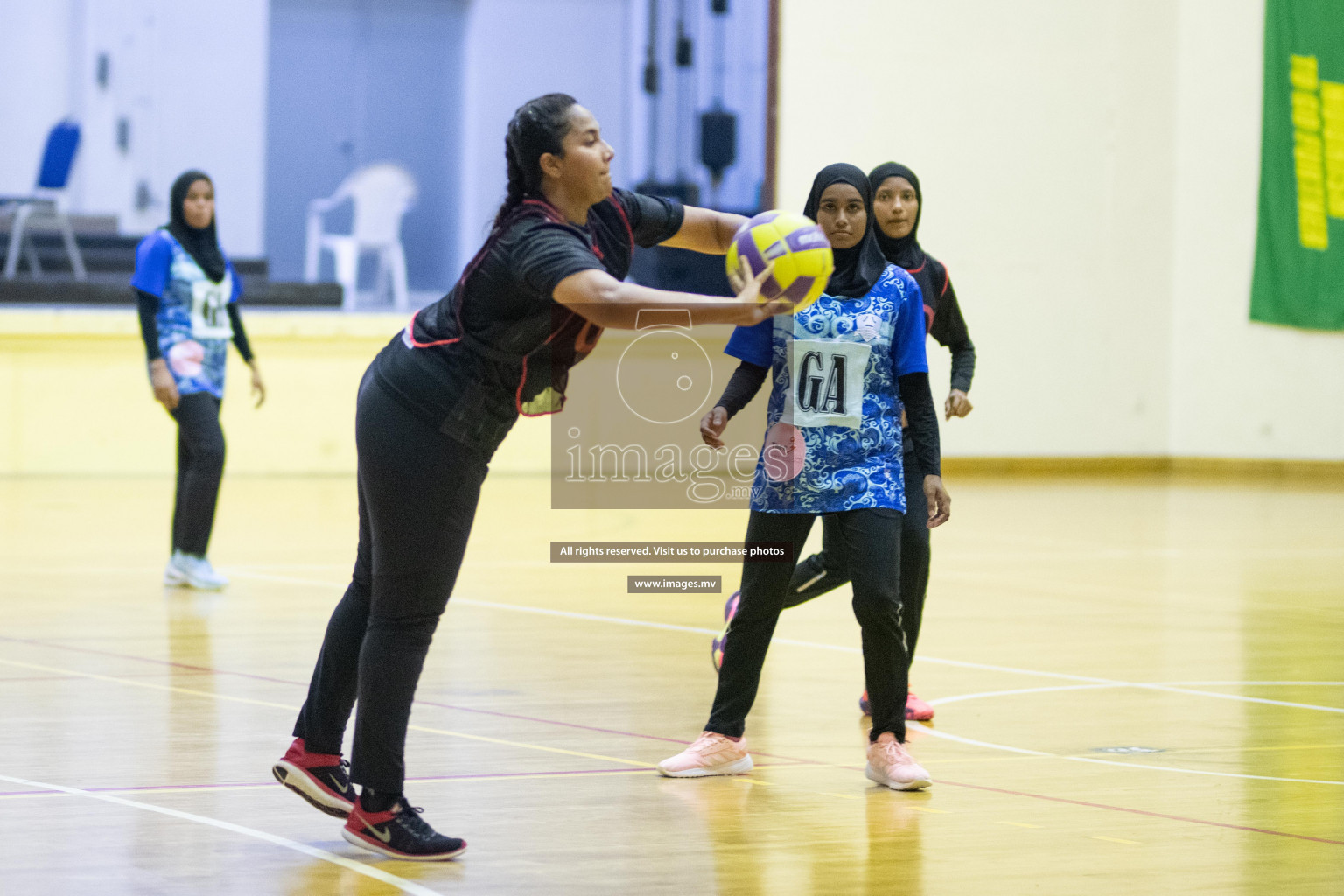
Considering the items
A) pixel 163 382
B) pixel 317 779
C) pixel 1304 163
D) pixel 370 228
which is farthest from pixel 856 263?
pixel 370 228

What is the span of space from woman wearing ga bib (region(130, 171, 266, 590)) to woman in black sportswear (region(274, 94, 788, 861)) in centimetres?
496

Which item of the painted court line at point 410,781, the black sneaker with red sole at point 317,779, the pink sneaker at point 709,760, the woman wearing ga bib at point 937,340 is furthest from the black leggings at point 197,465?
the black sneaker with red sole at point 317,779

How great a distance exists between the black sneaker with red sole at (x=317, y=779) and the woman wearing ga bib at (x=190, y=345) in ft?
15.9

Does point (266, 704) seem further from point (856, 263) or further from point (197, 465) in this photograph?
point (197, 465)

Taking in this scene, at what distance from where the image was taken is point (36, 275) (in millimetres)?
17500

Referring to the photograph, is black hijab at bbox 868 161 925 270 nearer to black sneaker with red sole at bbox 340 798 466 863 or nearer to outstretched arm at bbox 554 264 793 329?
outstretched arm at bbox 554 264 793 329

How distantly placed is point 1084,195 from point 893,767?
1479 centimetres

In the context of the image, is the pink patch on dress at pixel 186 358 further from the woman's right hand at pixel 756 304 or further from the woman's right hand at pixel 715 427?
the woman's right hand at pixel 756 304

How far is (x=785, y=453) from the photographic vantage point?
495cm

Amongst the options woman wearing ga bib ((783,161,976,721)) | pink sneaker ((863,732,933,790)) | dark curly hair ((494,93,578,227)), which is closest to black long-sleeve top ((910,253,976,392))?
woman wearing ga bib ((783,161,976,721))

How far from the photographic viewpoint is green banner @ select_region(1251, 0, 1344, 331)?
1798cm

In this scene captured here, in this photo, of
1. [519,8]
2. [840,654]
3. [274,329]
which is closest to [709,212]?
[840,654]

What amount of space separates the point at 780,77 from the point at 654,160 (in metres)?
1.78

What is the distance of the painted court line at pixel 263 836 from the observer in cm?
383
